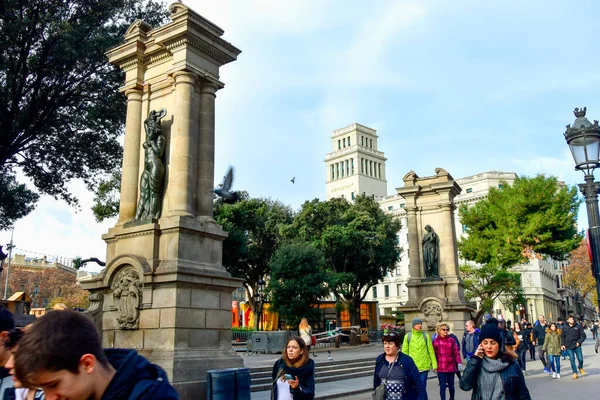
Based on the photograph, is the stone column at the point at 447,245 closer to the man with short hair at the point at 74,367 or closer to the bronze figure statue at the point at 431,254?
the bronze figure statue at the point at 431,254

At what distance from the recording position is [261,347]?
26.8m

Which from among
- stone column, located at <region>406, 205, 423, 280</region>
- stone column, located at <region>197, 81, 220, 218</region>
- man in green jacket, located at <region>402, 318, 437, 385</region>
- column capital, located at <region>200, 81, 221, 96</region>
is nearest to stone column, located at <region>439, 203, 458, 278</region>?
stone column, located at <region>406, 205, 423, 280</region>

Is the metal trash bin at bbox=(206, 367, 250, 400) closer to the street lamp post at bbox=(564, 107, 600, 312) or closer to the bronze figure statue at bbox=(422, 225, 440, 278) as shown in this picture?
the street lamp post at bbox=(564, 107, 600, 312)

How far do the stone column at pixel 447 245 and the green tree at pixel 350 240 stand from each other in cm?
1656

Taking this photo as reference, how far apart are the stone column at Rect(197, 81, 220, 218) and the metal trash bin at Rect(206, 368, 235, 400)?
13.9 feet

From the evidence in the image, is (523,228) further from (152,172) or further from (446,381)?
(152,172)

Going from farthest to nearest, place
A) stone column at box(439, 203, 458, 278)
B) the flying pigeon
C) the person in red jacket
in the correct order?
stone column at box(439, 203, 458, 278) < the flying pigeon < the person in red jacket

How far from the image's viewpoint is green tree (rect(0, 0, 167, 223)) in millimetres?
18859

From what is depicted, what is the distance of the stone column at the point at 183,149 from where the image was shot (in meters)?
12.2

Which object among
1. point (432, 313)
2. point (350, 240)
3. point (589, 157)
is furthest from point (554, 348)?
point (350, 240)

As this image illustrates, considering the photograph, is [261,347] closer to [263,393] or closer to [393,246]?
[263,393]

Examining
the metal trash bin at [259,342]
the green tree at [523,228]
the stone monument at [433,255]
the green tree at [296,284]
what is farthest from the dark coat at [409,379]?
the green tree at [296,284]

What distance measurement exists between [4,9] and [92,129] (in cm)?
543

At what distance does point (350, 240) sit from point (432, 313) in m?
19.6
